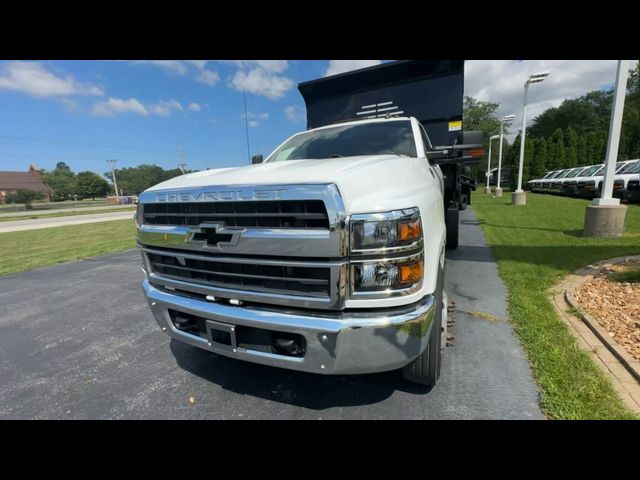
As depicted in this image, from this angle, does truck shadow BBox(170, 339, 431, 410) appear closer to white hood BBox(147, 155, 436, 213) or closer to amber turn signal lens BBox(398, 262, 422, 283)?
amber turn signal lens BBox(398, 262, 422, 283)

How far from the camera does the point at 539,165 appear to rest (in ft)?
106

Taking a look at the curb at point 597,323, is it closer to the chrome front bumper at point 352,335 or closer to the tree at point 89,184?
the chrome front bumper at point 352,335

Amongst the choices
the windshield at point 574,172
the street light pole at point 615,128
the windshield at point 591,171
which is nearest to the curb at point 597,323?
the street light pole at point 615,128

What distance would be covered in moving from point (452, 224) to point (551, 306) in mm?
2634

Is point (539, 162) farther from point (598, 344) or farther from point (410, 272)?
point (410, 272)

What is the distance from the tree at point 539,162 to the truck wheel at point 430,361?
3706 cm

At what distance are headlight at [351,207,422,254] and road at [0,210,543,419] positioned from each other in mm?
1182

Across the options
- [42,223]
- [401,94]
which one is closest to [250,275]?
[401,94]

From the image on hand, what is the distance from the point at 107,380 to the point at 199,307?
53.6 inches

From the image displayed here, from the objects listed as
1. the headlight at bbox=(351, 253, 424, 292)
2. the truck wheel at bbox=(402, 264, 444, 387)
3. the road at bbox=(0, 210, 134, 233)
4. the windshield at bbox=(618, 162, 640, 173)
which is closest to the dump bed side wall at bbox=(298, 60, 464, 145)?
the truck wheel at bbox=(402, 264, 444, 387)

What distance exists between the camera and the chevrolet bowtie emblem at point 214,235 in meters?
1.83

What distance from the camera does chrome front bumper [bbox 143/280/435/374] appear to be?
1.63 meters
